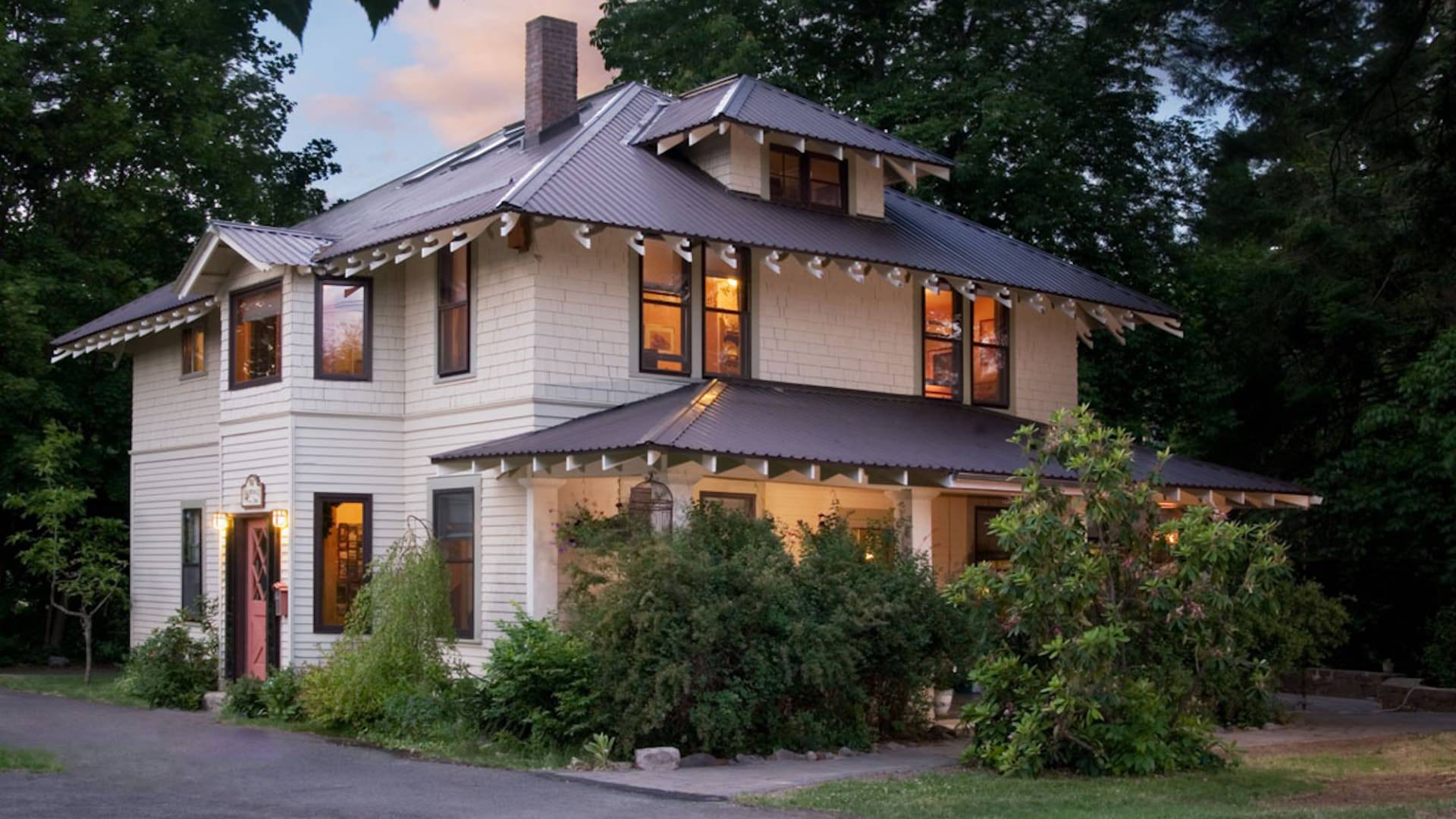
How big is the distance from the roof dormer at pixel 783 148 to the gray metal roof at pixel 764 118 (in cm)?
2

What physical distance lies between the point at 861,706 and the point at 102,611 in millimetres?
18319

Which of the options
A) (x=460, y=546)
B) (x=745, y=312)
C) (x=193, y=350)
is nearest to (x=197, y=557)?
(x=193, y=350)

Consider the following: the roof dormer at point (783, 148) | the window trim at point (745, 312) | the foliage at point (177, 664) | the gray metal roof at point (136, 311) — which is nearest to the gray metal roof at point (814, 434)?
the window trim at point (745, 312)

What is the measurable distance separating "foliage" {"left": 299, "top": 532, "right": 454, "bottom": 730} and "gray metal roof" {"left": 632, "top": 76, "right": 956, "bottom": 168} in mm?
6709

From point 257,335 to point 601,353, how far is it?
16.2 feet

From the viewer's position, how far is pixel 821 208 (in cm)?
2105

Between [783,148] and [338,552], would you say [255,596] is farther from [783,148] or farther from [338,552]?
[783,148]

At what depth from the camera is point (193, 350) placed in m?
23.3

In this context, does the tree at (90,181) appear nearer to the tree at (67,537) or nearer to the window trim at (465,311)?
the tree at (67,537)

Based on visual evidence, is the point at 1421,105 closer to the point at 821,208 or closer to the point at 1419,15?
the point at 1419,15

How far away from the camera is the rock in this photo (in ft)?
44.2

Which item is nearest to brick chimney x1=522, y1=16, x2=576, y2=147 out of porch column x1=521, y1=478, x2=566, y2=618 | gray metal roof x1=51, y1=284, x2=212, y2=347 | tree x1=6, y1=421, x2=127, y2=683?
gray metal roof x1=51, y1=284, x2=212, y2=347

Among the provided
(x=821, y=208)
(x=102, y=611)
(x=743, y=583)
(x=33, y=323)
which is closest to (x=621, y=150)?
(x=821, y=208)

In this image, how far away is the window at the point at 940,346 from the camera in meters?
21.5
